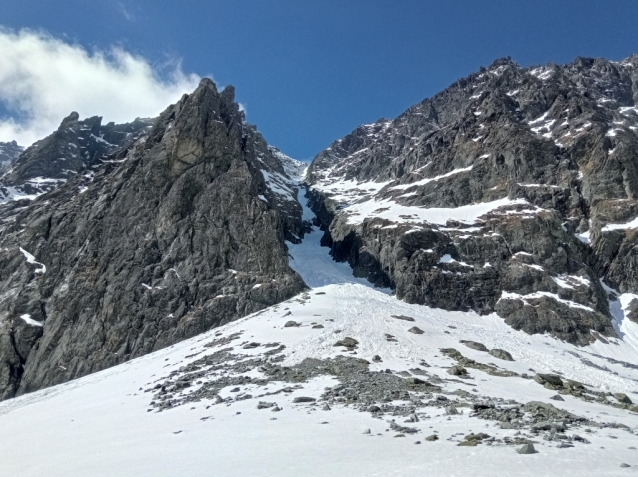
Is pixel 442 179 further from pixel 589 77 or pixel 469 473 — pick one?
pixel 589 77

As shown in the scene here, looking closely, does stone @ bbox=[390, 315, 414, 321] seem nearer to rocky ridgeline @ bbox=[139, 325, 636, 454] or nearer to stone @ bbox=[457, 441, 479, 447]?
rocky ridgeline @ bbox=[139, 325, 636, 454]

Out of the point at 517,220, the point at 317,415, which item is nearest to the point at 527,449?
the point at 317,415

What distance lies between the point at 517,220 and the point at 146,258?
65.8 metres

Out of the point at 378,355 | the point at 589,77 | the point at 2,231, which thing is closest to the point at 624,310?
the point at 378,355

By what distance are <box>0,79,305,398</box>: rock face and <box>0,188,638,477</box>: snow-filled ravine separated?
15708 mm

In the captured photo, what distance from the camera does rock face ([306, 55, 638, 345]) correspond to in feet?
242

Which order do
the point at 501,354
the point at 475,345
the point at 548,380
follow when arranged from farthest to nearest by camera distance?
the point at 475,345
the point at 501,354
the point at 548,380

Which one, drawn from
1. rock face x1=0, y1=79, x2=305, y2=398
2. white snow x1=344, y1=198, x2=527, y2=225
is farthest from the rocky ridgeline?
white snow x1=344, y1=198, x2=527, y2=225

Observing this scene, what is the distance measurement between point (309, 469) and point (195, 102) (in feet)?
295

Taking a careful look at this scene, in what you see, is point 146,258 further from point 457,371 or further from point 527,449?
point 527,449

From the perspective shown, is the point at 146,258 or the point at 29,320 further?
the point at 146,258

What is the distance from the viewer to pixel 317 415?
20.0 metres

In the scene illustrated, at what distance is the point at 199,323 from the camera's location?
63.9 metres

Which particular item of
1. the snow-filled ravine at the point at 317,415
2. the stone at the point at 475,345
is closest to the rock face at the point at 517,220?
the snow-filled ravine at the point at 317,415
